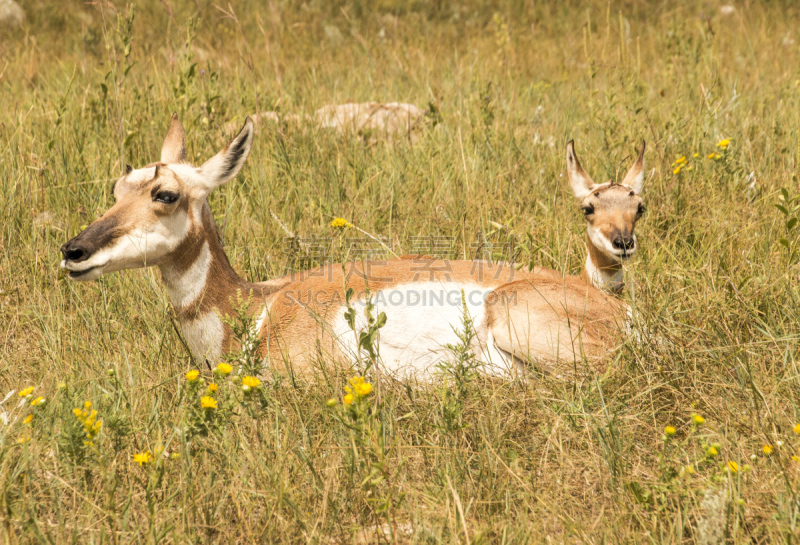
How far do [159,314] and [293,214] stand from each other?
1.28 m

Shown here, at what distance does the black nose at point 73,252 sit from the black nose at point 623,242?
251 cm

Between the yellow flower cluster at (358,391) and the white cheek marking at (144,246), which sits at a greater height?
the white cheek marking at (144,246)

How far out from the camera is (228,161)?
11.2ft

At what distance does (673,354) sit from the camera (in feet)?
9.67

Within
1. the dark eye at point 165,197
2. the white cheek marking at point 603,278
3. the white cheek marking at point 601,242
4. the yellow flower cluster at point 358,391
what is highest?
the dark eye at point 165,197

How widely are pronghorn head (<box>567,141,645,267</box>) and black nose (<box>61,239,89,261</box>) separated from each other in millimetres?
2500

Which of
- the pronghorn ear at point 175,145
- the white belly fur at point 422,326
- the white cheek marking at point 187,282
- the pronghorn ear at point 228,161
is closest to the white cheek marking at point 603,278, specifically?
the white belly fur at point 422,326

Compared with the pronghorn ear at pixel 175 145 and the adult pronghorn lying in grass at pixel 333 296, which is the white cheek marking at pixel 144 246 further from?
the pronghorn ear at pixel 175 145

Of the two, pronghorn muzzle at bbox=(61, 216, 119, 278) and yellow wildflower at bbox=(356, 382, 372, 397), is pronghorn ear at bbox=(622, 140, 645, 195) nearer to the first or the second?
yellow wildflower at bbox=(356, 382, 372, 397)

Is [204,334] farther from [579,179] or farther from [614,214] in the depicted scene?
[579,179]

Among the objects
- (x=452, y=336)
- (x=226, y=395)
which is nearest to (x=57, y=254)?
(x=226, y=395)

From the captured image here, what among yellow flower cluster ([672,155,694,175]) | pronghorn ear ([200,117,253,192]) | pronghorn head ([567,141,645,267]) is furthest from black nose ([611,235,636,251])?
pronghorn ear ([200,117,253,192])

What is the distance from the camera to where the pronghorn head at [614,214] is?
355cm

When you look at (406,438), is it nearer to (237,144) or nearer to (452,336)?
(452,336)
